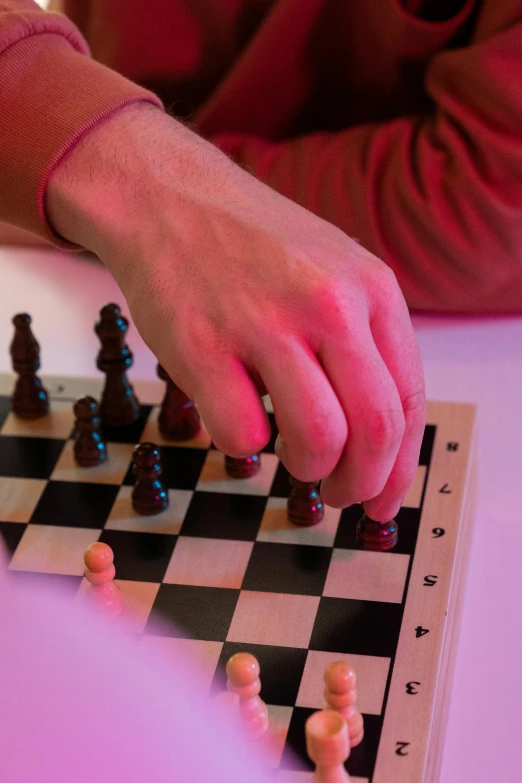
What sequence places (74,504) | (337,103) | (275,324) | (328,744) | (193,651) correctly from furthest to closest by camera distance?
(337,103) < (74,504) < (193,651) < (275,324) < (328,744)

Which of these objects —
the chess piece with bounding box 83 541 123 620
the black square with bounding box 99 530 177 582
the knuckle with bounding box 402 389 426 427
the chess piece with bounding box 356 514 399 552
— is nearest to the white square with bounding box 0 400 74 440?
the black square with bounding box 99 530 177 582

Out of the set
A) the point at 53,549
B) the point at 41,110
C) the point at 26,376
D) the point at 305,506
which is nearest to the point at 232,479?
the point at 305,506

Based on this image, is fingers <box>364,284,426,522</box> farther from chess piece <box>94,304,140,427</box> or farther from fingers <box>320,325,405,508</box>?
chess piece <box>94,304,140,427</box>

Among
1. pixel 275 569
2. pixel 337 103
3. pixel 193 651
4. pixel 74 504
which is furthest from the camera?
pixel 337 103

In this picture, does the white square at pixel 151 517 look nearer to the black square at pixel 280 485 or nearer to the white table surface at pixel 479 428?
the black square at pixel 280 485

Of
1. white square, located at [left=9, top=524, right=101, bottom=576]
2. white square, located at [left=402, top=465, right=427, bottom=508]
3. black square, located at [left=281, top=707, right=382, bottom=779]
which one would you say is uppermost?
white square, located at [left=402, top=465, right=427, bottom=508]

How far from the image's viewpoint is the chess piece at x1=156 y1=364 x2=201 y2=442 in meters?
1.28

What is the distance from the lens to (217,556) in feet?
3.55

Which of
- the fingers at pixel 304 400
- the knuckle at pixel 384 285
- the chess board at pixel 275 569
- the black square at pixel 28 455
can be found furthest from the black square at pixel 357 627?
the black square at pixel 28 455

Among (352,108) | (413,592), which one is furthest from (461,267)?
(413,592)

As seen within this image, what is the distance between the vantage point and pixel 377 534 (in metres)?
1.05

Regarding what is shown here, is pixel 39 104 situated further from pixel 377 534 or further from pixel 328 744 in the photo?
pixel 328 744

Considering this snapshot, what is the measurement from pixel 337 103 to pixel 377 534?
894 mm

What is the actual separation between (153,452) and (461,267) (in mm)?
520
